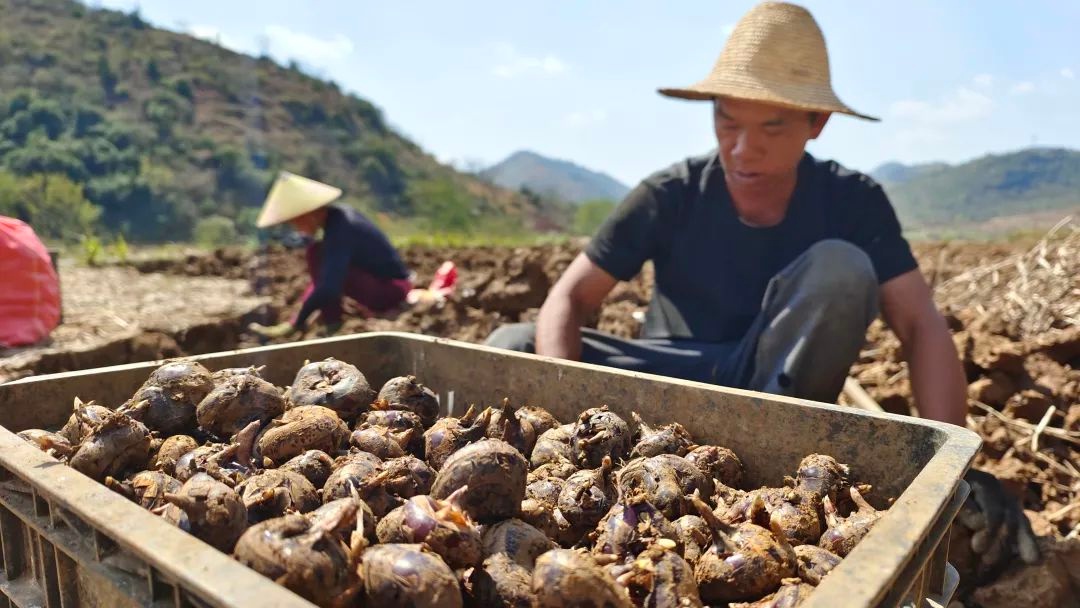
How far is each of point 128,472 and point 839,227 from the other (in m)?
2.86

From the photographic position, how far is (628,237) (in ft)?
11.1

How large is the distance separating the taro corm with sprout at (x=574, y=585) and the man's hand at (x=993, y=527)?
1.63 metres

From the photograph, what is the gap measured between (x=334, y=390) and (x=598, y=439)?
76 cm

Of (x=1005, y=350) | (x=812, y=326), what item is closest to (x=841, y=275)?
(x=812, y=326)

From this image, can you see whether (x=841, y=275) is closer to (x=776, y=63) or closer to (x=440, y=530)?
(x=776, y=63)

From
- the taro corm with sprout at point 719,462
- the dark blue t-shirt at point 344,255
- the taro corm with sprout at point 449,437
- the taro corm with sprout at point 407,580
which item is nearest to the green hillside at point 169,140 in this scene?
the dark blue t-shirt at point 344,255

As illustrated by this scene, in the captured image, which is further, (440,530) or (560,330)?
(560,330)

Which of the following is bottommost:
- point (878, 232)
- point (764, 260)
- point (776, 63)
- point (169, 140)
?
point (169, 140)

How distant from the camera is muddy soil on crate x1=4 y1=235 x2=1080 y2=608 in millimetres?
2938

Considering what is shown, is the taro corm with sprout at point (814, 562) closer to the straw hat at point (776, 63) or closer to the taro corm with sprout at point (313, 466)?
the taro corm with sprout at point (313, 466)

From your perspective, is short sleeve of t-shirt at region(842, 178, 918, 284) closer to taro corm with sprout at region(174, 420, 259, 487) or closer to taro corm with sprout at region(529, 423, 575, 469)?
taro corm with sprout at region(529, 423, 575, 469)

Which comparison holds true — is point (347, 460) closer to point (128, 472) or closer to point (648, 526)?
point (128, 472)

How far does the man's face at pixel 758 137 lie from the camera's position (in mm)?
3008

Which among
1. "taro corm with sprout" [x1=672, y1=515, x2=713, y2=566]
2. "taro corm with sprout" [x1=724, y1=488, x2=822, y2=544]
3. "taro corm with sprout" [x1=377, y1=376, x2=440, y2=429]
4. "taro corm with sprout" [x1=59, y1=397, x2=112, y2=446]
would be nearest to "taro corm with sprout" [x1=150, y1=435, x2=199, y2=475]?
"taro corm with sprout" [x1=59, y1=397, x2=112, y2=446]
